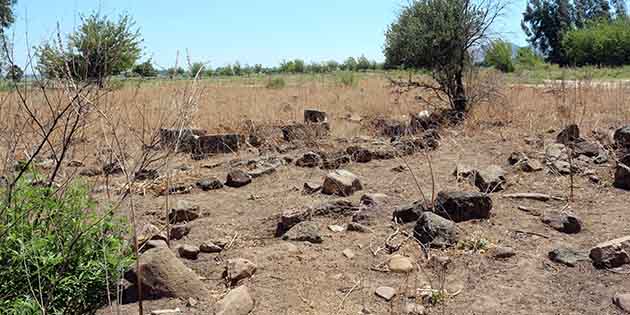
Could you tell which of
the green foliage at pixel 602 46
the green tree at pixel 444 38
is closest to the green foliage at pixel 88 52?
the green tree at pixel 444 38

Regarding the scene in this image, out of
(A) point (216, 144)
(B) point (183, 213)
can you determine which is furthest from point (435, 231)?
(A) point (216, 144)

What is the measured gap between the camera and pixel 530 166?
5641 millimetres

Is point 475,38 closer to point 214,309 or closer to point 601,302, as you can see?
point 601,302

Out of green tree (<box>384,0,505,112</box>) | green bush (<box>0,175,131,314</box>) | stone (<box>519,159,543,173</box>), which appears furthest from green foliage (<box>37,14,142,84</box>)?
green tree (<box>384,0,505,112</box>)

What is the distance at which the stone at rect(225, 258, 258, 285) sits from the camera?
3307mm

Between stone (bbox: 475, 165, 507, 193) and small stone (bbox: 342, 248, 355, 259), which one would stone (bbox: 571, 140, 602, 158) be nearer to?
stone (bbox: 475, 165, 507, 193)

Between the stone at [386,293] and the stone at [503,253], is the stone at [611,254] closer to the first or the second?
the stone at [503,253]

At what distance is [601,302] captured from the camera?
9.89 ft

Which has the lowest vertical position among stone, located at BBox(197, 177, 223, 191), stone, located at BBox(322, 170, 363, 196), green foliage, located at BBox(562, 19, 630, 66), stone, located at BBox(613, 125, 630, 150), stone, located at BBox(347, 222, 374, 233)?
stone, located at BBox(347, 222, 374, 233)

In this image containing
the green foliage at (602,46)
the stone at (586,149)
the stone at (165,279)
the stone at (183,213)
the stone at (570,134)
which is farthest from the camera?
the green foliage at (602,46)

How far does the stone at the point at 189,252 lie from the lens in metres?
3.69

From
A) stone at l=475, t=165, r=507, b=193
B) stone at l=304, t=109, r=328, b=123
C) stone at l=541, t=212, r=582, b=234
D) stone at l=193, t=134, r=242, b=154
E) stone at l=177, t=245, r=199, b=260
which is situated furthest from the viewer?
stone at l=304, t=109, r=328, b=123

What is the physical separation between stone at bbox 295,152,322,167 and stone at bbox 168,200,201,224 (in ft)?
6.85

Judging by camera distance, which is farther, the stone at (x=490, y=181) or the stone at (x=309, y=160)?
the stone at (x=309, y=160)
